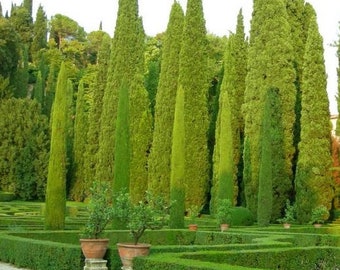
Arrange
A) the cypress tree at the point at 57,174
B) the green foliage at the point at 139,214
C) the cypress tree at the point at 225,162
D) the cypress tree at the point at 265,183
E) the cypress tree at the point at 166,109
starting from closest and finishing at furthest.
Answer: the green foliage at the point at 139,214 < the cypress tree at the point at 57,174 < the cypress tree at the point at 265,183 < the cypress tree at the point at 225,162 < the cypress tree at the point at 166,109

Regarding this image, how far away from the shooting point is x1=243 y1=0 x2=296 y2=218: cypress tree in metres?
31.0

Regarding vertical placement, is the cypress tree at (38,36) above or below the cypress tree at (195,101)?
above

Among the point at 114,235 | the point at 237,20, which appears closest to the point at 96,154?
the point at 237,20

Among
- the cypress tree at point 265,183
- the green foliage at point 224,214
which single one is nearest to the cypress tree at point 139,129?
the cypress tree at point 265,183

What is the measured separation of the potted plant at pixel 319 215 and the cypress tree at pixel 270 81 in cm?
227

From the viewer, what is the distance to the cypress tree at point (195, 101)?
34969 mm

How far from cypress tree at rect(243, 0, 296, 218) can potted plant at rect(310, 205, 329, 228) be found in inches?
89.6

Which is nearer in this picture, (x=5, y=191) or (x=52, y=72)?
(x=5, y=191)

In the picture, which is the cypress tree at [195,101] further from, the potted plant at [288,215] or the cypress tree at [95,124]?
the cypress tree at [95,124]

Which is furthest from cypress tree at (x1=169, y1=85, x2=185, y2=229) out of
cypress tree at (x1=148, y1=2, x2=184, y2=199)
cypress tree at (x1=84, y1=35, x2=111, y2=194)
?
cypress tree at (x1=84, y1=35, x2=111, y2=194)

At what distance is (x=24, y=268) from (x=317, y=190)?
18.4 metres

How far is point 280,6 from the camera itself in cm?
3331

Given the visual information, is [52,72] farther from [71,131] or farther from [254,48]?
[254,48]

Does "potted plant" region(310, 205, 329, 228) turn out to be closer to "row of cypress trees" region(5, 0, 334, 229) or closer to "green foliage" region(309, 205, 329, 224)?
"green foliage" region(309, 205, 329, 224)
